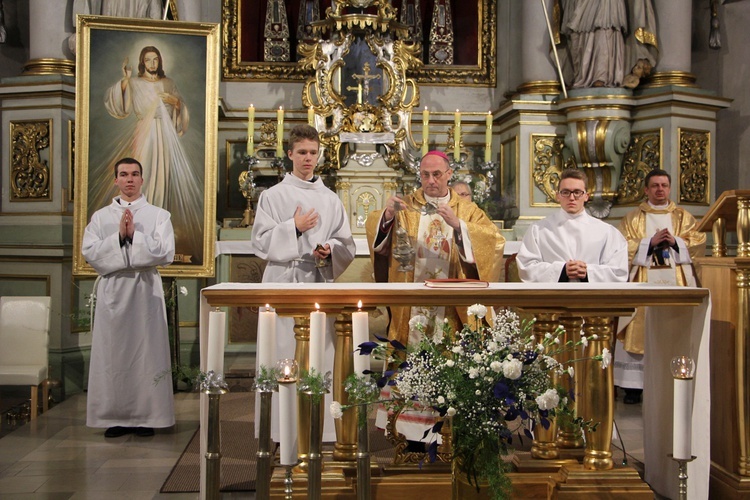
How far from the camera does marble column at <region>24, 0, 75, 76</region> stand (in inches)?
291

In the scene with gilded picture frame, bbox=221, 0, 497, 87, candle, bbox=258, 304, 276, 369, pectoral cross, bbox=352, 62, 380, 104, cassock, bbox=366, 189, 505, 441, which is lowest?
candle, bbox=258, 304, 276, 369

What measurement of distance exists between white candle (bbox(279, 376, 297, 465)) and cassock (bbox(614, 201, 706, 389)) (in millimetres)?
4200

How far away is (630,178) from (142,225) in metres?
4.38

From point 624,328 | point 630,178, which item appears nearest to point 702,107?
point 630,178

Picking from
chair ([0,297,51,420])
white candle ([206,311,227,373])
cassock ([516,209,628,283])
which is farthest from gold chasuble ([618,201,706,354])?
chair ([0,297,51,420])

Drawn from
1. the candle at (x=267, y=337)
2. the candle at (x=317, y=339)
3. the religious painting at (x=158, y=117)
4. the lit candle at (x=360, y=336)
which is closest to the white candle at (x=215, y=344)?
the candle at (x=267, y=337)

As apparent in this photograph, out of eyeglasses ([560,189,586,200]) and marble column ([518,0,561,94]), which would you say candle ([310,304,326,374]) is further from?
marble column ([518,0,561,94])

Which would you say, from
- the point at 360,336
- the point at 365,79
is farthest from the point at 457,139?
the point at 360,336

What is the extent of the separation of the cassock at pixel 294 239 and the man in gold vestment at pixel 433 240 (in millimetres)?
377

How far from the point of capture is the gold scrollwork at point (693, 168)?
746 cm

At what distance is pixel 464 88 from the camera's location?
8875 millimetres

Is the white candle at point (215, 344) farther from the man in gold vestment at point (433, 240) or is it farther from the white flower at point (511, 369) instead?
the man in gold vestment at point (433, 240)

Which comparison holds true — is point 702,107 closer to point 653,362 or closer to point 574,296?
point 653,362

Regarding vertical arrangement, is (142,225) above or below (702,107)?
below
